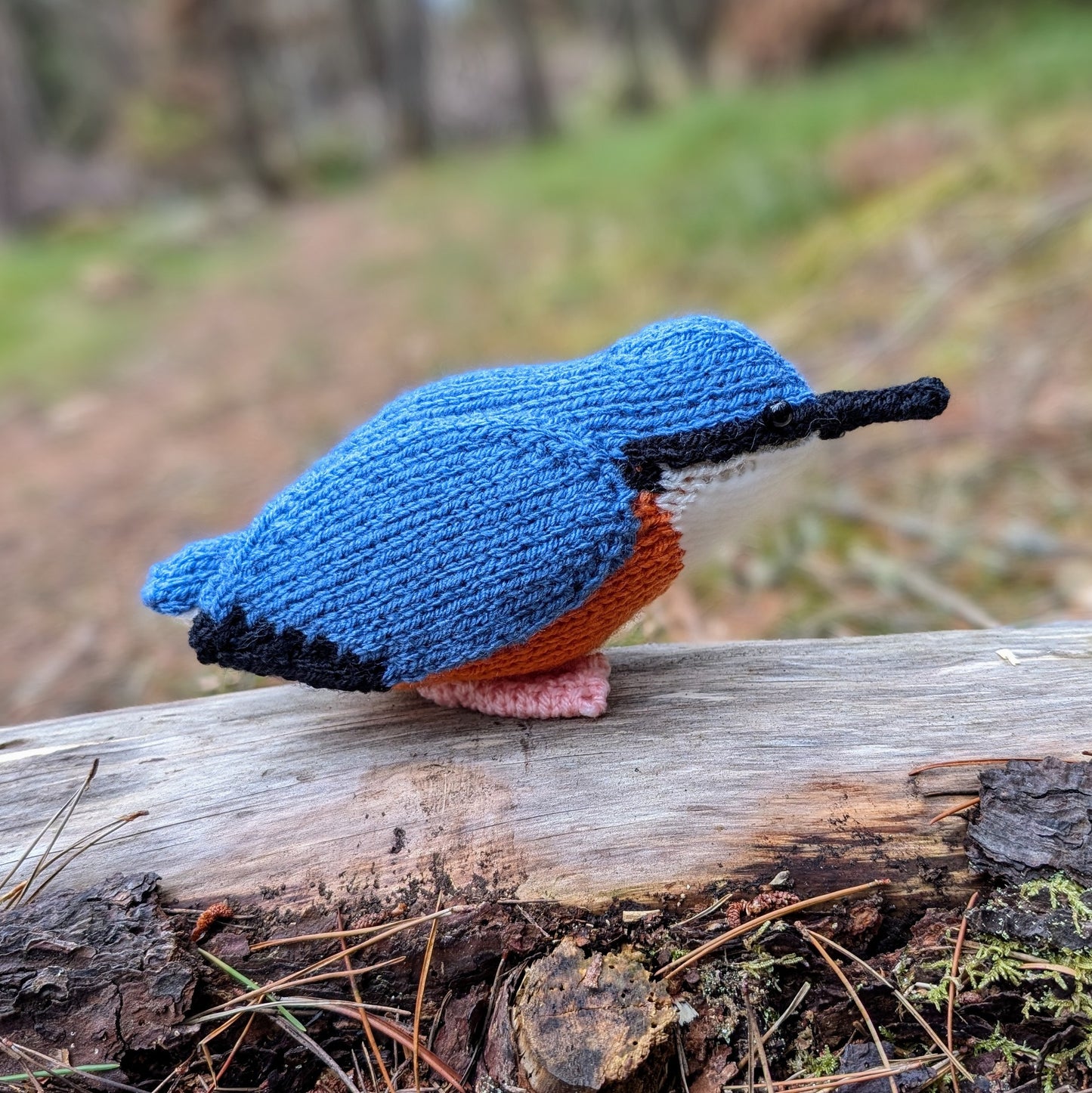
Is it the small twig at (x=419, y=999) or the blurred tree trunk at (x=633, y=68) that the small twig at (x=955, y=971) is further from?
the blurred tree trunk at (x=633, y=68)

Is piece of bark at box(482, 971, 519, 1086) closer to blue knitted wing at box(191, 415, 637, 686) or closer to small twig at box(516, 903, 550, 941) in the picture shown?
small twig at box(516, 903, 550, 941)

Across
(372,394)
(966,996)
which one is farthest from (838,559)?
(372,394)

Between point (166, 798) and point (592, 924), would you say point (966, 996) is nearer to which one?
point (592, 924)

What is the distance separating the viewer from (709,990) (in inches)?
39.5

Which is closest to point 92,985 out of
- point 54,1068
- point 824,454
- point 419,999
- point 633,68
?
point 54,1068

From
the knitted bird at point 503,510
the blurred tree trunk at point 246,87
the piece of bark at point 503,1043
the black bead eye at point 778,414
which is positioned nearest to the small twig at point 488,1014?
the piece of bark at point 503,1043

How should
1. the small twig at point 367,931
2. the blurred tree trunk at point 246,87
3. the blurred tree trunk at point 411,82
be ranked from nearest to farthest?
the small twig at point 367,931, the blurred tree trunk at point 246,87, the blurred tree trunk at point 411,82

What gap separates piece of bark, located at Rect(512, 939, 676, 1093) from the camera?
0.92 meters

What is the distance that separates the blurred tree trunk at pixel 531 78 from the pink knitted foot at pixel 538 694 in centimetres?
1238

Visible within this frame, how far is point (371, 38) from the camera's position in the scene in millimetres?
12703

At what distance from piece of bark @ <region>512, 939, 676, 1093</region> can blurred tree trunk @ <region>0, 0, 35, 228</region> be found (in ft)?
44.4

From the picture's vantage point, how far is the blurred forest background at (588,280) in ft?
8.61

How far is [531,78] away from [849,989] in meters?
13.2

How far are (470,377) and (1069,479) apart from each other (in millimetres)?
2148
